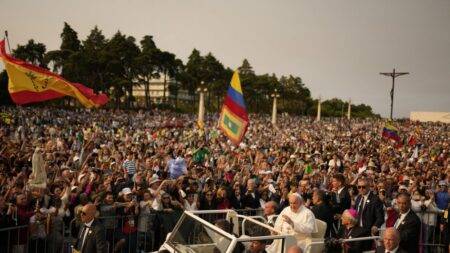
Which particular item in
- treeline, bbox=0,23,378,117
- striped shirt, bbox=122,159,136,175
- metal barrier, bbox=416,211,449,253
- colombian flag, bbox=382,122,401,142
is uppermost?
treeline, bbox=0,23,378,117

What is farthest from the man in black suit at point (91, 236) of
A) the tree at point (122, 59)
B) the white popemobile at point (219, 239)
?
the tree at point (122, 59)

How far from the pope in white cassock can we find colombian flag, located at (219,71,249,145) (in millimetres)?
7586

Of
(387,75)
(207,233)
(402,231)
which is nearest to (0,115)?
(207,233)

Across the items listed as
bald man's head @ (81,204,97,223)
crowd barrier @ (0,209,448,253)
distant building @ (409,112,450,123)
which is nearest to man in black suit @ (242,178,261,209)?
crowd barrier @ (0,209,448,253)

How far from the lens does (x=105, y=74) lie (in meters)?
58.9

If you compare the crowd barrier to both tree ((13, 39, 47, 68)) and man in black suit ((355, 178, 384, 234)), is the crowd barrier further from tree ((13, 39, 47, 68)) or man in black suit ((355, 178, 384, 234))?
tree ((13, 39, 47, 68))

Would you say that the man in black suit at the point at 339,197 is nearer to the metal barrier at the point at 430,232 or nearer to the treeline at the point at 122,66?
the metal barrier at the point at 430,232

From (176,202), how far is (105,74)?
53.7 m

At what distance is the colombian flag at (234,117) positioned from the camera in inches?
544

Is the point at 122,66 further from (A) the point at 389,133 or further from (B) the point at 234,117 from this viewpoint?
(B) the point at 234,117

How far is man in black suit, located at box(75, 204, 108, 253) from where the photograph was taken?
18.5 feet

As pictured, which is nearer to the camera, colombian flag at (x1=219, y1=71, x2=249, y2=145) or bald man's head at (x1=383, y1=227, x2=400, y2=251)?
bald man's head at (x1=383, y1=227, x2=400, y2=251)

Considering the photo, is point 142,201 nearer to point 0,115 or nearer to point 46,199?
point 46,199

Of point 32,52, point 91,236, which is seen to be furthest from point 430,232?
point 32,52
